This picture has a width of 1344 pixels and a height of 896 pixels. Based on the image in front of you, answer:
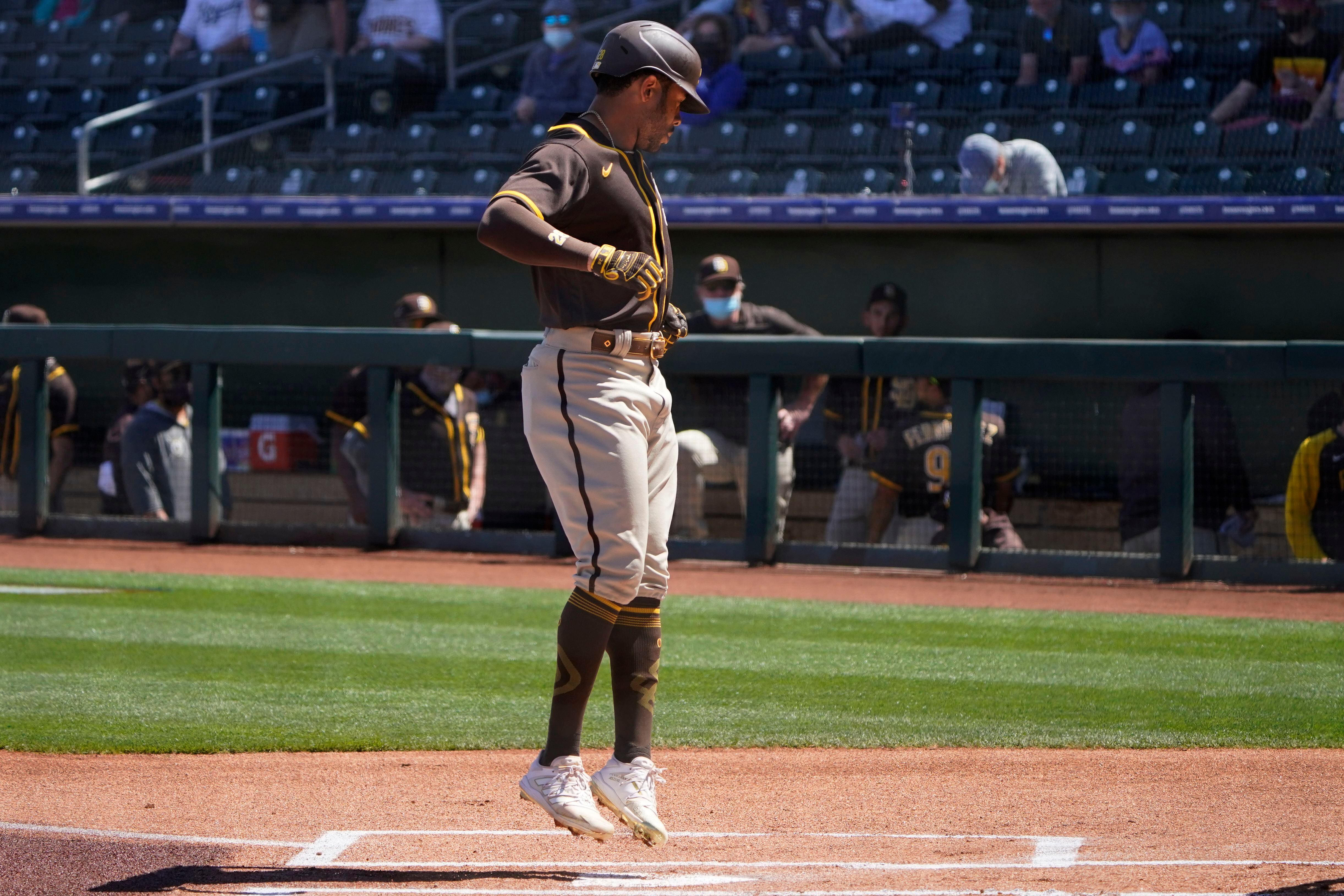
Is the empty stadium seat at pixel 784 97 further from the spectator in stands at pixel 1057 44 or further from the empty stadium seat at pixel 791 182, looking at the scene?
the spectator in stands at pixel 1057 44

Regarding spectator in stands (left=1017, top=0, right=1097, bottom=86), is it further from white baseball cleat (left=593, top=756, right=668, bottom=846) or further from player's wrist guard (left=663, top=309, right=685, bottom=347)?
white baseball cleat (left=593, top=756, right=668, bottom=846)

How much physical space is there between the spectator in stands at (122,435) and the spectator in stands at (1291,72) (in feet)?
22.1

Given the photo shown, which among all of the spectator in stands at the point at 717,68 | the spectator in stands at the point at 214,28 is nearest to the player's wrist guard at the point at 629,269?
the spectator in stands at the point at 717,68

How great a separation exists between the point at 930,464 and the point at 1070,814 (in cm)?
458

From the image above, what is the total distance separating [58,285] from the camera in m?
11.9

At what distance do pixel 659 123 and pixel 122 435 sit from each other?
673 cm

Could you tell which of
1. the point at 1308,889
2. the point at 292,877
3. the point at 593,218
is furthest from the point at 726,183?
the point at 1308,889

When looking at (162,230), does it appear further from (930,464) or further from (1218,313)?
(1218,313)

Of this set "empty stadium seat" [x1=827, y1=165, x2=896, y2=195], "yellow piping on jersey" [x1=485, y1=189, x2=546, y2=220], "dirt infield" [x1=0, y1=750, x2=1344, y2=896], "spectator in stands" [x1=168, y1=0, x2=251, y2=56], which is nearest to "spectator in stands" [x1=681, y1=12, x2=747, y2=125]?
"empty stadium seat" [x1=827, y1=165, x2=896, y2=195]

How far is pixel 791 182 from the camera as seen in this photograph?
33.3ft

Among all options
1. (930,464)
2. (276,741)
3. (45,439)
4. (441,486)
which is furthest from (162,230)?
(276,741)

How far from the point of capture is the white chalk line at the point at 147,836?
3.18 metres

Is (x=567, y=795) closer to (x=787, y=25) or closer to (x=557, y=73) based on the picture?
(x=557, y=73)

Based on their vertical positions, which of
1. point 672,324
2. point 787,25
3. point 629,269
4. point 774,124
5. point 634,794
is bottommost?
point 634,794
